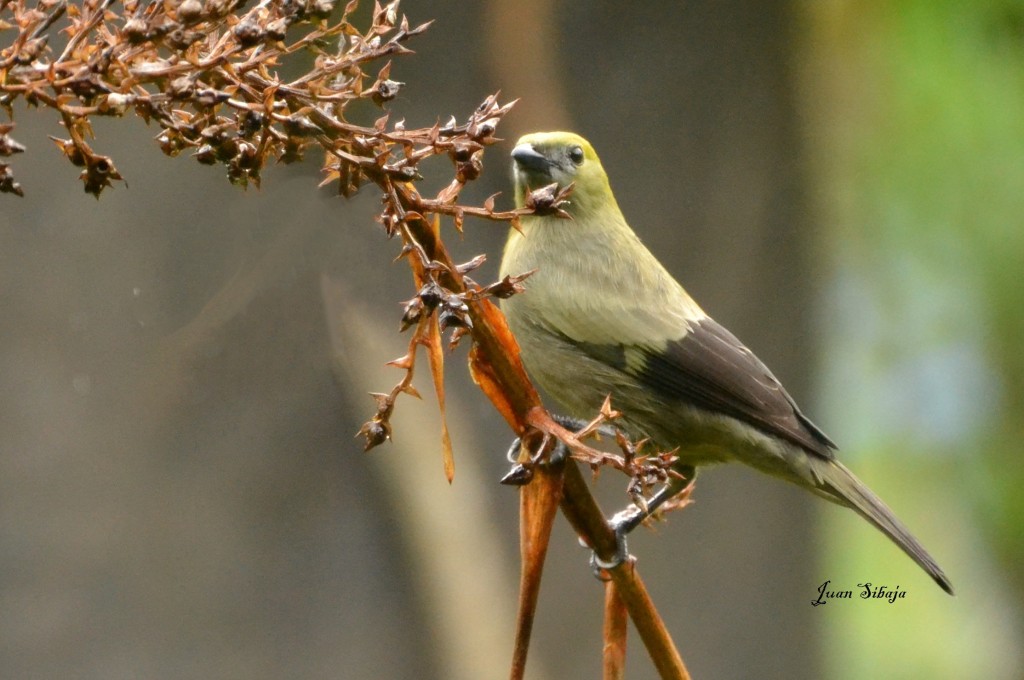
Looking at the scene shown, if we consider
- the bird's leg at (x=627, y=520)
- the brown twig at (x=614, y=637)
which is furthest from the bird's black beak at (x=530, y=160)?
the brown twig at (x=614, y=637)

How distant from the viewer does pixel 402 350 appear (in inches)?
143

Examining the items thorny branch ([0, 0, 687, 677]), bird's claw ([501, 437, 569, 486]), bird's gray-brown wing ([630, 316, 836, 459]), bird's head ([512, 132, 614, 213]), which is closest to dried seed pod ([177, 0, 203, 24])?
thorny branch ([0, 0, 687, 677])

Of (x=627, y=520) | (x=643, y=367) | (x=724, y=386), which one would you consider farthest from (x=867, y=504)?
(x=627, y=520)

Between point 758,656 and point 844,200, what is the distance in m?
2.03

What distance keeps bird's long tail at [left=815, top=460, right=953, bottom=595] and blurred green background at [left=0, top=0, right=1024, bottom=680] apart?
1.38 m

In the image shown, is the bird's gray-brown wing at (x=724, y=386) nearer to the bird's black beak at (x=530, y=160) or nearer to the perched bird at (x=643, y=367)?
the perched bird at (x=643, y=367)

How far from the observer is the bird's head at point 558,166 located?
2.65 meters

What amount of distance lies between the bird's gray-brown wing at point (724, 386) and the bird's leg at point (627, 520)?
24 centimetres

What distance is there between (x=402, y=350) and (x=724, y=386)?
4.29 feet

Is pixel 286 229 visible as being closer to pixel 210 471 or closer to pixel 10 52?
pixel 210 471

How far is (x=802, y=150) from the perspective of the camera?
4.14 meters

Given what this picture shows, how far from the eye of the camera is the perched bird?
2676 millimetres

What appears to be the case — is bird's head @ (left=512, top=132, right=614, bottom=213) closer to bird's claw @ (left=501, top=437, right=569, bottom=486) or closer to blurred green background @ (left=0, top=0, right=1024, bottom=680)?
blurred green background @ (left=0, top=0, right=1024, bottom=680)

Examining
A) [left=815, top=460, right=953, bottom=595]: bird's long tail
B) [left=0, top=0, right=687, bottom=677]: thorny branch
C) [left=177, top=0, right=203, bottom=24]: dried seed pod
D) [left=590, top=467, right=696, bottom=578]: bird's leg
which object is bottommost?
[left=815, top=460, right=953, bottom=595]: bird's long tail
